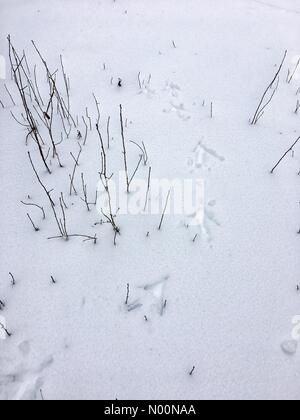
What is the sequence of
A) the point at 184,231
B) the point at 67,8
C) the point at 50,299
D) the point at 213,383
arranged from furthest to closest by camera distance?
the point at 67,8 < the point at 184,231 < the point at 50,299 < the point at 213,383

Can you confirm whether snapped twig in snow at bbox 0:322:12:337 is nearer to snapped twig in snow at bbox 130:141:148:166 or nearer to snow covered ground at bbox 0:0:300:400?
snow covered ground at bbox 0:0:300:400

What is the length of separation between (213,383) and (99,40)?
2.50 metres

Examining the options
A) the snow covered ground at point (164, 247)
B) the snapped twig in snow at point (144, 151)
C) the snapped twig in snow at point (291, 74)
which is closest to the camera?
the snow covered ground at point (164, 247)

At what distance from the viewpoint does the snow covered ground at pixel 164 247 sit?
1.30m

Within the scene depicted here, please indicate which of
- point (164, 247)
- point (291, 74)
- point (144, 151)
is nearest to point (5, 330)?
point (164, 247)

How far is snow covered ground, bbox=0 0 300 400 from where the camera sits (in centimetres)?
130

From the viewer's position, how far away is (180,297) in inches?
56.9

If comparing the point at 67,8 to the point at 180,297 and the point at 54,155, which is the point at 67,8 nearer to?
the point at 54,155

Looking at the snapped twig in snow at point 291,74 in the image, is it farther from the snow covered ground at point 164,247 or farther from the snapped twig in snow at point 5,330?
the snapped twig in snow at point 5,330

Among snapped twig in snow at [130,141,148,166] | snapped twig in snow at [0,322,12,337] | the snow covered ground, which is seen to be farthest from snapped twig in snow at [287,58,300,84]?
snapped twig in snow at [0,322,12,337]

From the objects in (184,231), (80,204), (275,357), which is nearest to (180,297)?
(184,231)

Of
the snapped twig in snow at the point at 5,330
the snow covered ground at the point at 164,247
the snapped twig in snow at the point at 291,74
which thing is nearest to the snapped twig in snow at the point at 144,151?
the snow covered ground at the point at 164,247

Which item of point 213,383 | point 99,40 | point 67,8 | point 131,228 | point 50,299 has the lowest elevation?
point 213,383

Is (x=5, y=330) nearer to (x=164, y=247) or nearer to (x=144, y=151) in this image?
(x=164, y=247)
